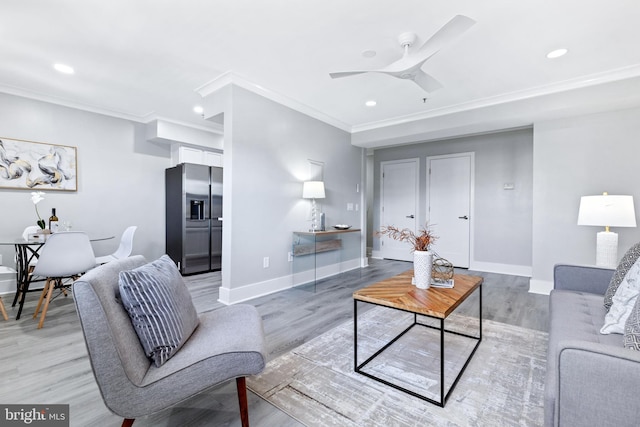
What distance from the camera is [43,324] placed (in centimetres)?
260

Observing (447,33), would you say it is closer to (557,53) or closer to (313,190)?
(557,53)

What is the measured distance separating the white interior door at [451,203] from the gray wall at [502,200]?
133 millimetres

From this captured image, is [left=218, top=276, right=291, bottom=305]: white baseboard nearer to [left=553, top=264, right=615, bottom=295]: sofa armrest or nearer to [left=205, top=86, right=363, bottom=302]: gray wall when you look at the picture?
[left=205, top=86, right=363, bottom=302]: gray wall

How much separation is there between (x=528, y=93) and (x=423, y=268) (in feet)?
9.64

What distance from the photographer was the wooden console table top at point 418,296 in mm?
1635

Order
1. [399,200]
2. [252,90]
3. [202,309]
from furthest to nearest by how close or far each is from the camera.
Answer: [399,200], [252,90], [202,309]

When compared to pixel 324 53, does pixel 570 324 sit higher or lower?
lower

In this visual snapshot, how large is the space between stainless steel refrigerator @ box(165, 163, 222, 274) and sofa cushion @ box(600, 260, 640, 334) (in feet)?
15.4

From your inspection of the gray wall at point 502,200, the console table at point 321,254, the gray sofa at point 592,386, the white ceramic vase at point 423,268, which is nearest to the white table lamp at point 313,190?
the console table at point 321,254

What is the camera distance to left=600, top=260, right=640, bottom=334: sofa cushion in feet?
4.63

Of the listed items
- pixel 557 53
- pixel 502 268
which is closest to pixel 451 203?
pixel 502 268

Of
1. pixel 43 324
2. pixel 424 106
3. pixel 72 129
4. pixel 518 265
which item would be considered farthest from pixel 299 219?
pixel 518 265

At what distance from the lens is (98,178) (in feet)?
14.0


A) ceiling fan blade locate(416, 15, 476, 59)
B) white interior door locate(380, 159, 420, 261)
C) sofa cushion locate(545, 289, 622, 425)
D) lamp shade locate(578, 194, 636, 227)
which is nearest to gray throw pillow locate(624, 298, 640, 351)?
sofa cushion locate(545, 289, 622, 425)
